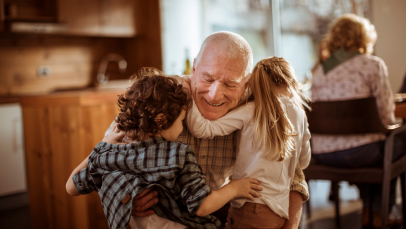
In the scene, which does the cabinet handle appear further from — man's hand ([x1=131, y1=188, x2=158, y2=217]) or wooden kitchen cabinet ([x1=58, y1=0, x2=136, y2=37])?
man's hand ([x1=131, y1=188, x2=158, y2=217])

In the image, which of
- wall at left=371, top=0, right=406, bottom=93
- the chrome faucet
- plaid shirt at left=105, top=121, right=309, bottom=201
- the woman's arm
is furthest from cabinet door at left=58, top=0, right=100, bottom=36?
the woman's arm

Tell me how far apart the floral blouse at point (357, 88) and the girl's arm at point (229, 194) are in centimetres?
118

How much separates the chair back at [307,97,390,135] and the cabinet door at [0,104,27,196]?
107 inches

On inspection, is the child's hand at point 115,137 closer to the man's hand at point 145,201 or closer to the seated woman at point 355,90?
the man's hand at point 145,201

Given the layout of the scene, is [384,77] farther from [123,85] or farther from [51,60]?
[51,60]

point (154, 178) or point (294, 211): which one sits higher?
point (154, 178)

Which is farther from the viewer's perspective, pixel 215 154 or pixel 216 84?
pixel 215 154

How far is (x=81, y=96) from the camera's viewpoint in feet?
6.77

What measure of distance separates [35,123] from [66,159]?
1.19 ft

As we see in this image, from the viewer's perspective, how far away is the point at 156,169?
1.03m

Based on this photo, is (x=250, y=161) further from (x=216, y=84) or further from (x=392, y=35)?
(x=392, y=35)

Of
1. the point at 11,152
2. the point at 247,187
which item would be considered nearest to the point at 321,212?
the point at 247,187

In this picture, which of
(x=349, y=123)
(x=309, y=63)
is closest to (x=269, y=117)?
(x=349, y=123)

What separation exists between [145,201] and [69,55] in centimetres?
377
